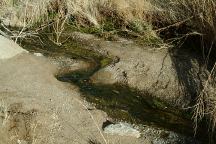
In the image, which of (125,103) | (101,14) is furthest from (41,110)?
(101,14)

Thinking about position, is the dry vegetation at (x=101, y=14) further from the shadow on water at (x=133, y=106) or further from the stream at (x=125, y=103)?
the shadow on water at (x=133, y=106)

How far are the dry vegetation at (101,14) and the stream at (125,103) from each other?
3.35 feet

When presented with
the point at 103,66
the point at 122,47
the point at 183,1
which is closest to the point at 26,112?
the point at 103,66

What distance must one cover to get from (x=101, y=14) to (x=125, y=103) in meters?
2.93

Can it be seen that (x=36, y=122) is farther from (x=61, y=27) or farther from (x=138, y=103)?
(x=61, y=27)

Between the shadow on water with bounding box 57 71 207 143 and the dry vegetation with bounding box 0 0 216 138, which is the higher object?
the dry vegetation with bounding box 0 0 216 138

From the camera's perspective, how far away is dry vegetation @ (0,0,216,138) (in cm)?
845

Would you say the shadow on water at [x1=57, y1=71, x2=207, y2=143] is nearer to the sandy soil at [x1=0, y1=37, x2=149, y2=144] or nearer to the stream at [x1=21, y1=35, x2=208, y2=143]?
the stream at [x1=21, y1=35, x2=208, y2=143]

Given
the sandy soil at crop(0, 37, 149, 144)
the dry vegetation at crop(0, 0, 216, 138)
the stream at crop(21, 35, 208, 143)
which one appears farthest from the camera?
the dry vegetation at crop(0, 0, 216, 138)

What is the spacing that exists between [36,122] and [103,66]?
210cm

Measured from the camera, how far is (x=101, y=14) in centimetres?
918

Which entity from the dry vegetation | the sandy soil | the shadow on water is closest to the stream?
the shadow on water

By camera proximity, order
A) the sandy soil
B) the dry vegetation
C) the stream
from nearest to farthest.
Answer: the sandy soil < the stream < the dry vegetation

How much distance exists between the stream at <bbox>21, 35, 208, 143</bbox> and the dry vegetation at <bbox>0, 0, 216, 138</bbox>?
1.02 m
